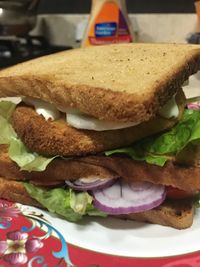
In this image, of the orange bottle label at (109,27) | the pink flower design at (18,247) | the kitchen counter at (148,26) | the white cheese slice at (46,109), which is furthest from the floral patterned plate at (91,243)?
the kitchen counter at (148,26)

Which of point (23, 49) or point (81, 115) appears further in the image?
point (23, 49)

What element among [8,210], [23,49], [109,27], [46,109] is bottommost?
[23,49]

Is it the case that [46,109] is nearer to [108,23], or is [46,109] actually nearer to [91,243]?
[91,243]

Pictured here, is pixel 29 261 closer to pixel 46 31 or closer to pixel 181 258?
pixel 181 258

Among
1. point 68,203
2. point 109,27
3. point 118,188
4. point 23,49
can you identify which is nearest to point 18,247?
point 68,203

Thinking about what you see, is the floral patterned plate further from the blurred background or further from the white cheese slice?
the blurred background

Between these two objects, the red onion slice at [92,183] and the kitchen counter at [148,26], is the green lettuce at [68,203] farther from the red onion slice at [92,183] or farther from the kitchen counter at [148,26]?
the kitchen counter at [148,26]

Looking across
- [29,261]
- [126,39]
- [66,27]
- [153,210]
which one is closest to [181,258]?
[153,210]
